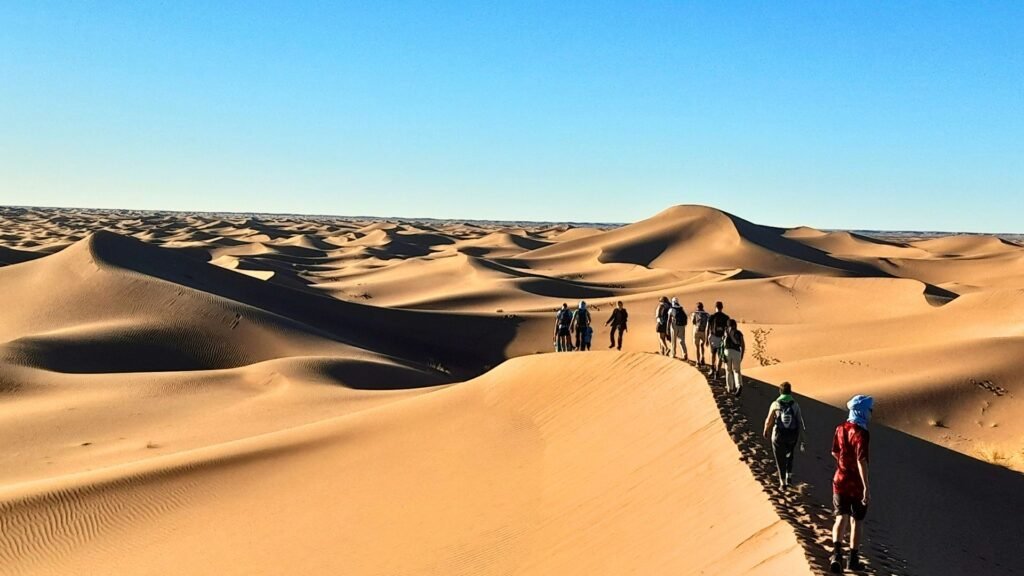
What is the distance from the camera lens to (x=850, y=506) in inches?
254

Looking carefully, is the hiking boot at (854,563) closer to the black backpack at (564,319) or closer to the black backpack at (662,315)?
the black backpack at (662,315)

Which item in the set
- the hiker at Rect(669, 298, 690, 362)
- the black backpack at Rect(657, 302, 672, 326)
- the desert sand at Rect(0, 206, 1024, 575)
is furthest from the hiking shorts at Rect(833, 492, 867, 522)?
the black backpack at Rect(657, 302, 672, 326)

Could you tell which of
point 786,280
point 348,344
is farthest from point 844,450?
point 786,280

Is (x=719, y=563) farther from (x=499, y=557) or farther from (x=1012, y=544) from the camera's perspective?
(x=1012, y=544)

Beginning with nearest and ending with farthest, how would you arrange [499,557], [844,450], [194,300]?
[844,450]
[499,557]
[194,300]

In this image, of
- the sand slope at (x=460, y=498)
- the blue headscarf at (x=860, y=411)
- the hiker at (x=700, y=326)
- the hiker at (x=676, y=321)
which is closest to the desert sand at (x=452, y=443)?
the sand slope at (x=460, y=498)

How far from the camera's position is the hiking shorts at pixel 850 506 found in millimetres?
6398

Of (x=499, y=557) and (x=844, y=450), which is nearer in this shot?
(x=844, y=450)

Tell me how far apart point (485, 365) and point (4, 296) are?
18.6 meters

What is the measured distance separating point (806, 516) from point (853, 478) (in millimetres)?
918

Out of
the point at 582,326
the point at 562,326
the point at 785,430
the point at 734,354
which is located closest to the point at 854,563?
the point at 785,430

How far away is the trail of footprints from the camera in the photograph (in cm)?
649

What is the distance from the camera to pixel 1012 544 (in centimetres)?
901

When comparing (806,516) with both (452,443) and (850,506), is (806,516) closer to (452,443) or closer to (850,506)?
(850,506)
